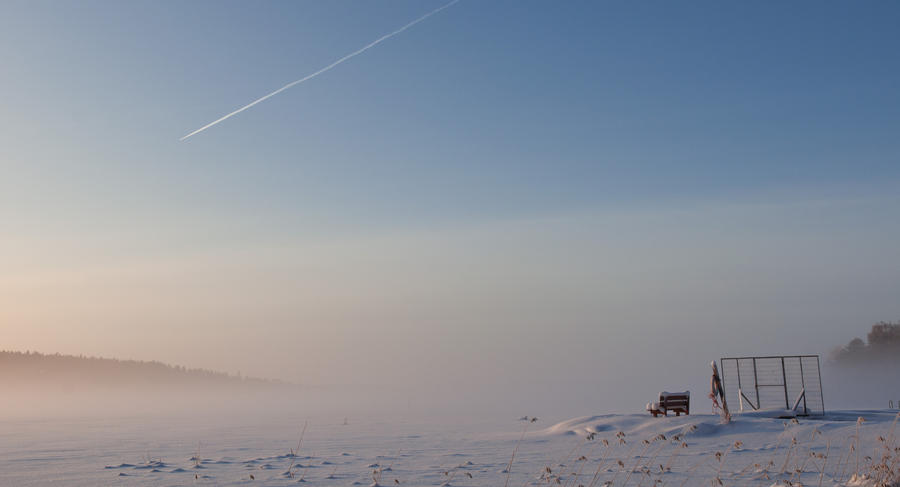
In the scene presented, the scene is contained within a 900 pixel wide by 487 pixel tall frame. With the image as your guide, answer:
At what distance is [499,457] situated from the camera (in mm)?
17281

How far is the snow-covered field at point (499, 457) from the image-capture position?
1300cm

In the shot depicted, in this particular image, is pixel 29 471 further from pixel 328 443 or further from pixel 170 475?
pixel 328 443

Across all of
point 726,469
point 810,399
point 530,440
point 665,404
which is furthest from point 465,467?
point 810,399

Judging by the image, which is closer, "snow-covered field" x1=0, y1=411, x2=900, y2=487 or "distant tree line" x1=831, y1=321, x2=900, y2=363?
"snow-covered field" x1=0, y1=411, x2=900, y2=487

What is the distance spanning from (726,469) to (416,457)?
24.9ft

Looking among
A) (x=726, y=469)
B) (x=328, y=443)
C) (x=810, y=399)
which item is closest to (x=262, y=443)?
(x=328, y=443)

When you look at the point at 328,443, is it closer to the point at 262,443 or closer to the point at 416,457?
the point at 262,443

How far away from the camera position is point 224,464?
53.5 ft

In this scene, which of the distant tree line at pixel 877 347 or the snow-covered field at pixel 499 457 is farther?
the distant tree line at pixel 877 347

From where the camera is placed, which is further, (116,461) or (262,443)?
(262,443)

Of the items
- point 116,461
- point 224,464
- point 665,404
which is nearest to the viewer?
point 224,464

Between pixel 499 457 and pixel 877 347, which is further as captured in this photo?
pixel 877 347

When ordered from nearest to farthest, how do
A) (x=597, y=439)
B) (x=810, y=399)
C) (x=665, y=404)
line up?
(x=597, y=439), (x=665, y=404), (x=810, y=399)

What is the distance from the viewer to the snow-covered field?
42.7 feet
